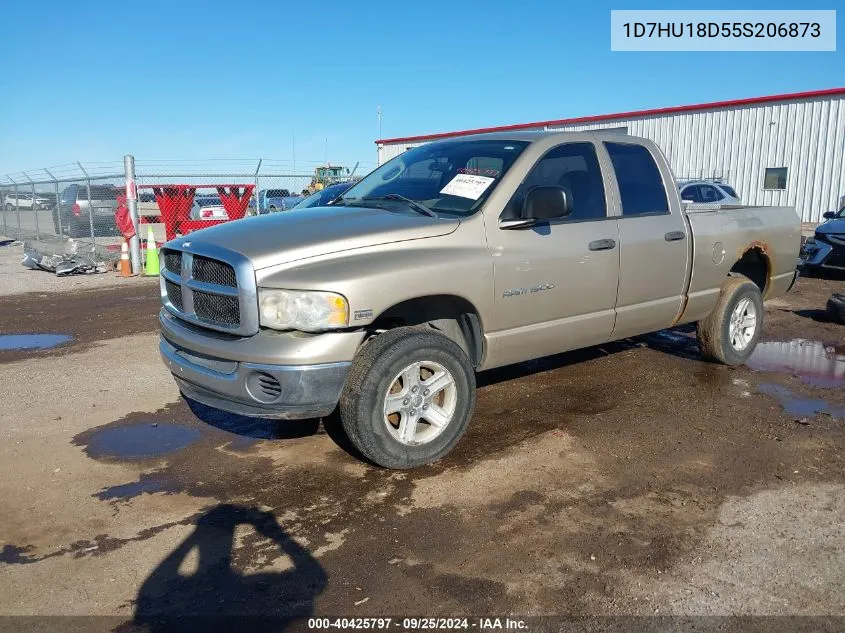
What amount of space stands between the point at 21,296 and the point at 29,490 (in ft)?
27.8

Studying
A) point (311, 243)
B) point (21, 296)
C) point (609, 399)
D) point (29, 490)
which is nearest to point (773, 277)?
point (609, 399)

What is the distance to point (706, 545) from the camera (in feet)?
10.8

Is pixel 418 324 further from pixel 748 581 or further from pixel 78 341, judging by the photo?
pixel 78 341

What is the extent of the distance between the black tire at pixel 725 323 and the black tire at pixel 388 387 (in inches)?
118

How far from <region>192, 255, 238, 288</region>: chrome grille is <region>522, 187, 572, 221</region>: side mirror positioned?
1861 mm

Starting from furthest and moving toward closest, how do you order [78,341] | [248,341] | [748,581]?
[78,341]
[248,341]
[748,581]

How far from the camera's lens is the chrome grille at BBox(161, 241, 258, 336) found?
3.71 metres

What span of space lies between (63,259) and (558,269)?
1222 cm

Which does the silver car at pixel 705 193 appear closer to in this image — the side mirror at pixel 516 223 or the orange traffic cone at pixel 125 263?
the orange traffic cone at pixel 125 263

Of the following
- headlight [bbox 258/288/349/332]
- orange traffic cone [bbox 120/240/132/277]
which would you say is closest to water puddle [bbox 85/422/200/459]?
headlight [bbox 258/288/349/332]

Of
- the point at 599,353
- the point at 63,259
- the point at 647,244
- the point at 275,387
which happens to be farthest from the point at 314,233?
the point at 63,259

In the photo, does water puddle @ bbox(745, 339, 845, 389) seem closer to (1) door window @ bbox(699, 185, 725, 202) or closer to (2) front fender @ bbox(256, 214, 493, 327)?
(2) front fender @ bbox(256, 214, 493, 327)

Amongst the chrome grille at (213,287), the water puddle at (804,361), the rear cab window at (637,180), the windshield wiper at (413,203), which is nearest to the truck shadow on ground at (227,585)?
the chrome grille at (213,287)

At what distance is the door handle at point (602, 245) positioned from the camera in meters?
4.92
